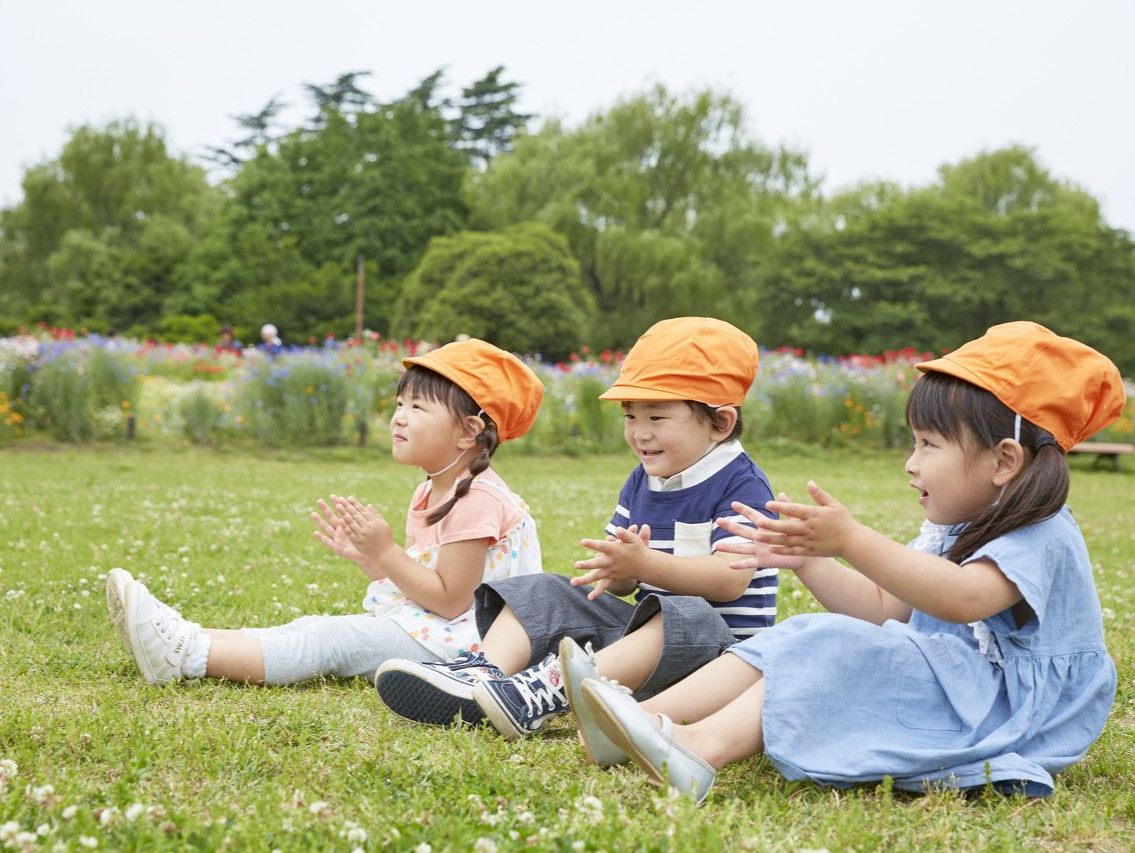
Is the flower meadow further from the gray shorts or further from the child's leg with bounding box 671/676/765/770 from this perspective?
the child's leg with bounding box 671/676/765/770

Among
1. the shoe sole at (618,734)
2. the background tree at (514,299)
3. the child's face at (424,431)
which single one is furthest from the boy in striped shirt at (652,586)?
the background tree at (514,299)

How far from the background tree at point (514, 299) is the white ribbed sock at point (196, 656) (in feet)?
87.3

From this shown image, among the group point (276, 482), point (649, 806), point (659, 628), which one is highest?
point (659, 628)

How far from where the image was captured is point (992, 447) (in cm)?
274

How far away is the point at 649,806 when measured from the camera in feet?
8.17

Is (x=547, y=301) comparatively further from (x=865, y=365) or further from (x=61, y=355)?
(x=61, y=355)

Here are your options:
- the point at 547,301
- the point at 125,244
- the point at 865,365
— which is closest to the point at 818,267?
the point at 547,301

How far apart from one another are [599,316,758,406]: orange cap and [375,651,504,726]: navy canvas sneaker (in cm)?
99

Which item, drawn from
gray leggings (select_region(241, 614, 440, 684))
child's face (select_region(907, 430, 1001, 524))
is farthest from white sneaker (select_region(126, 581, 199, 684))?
child's face (select_region(907, 430, 1001, 524))

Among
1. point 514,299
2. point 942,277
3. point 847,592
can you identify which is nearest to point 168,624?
point 847,592

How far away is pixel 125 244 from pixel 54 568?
160ft

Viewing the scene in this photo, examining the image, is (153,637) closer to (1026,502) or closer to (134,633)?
(134,633)

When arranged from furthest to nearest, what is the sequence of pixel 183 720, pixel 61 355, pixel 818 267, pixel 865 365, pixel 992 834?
pixel 818 267 → pixel 865 365 → pixel 61 355 → pixel 183 720 → pixel 992 834

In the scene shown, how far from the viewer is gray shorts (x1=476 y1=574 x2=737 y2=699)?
3.17m
